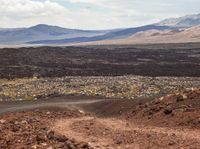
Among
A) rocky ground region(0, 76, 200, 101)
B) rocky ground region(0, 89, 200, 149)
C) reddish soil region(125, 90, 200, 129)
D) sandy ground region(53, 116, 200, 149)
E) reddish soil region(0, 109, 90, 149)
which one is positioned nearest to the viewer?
sandy ground region(53, 116, 200, 149)

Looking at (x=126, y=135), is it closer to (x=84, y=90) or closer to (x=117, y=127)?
(x=117, y=127)

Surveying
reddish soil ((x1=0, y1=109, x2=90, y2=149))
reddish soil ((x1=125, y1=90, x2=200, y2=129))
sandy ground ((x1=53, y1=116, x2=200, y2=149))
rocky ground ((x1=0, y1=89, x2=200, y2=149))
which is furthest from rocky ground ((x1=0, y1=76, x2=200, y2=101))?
sandy ground ((x1=53, y1=116, x2=200, y2=149))

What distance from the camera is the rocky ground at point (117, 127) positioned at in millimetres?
20625

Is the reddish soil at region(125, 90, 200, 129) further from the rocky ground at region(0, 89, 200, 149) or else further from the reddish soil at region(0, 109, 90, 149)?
the reddish soil at region(0, 109, 90, 149)

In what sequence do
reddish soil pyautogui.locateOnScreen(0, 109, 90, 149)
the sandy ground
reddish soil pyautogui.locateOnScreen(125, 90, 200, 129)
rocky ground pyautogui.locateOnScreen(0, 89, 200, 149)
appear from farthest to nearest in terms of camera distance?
reddish soil pyautogui.locateOnScreen(125, 90, 200, 129) < rocky ground pyautogui.locateOnScreen(0, 89, 200, 149) < reddish soil pyautogui.locateOnScreen(0, 109, 90, 149) < the sandy ground

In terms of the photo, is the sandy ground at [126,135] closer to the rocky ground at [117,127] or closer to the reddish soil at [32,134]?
the rocky ground at [117,127]

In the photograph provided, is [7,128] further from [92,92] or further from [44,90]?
[44,90]

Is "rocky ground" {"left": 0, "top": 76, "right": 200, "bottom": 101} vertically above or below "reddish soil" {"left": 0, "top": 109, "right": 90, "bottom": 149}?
below

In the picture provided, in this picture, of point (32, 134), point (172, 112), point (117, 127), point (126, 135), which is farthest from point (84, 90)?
point (126, 135)

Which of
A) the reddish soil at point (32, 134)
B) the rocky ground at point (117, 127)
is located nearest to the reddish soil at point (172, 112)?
the rocky ground at point (117, 127)

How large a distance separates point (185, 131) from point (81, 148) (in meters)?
5.92

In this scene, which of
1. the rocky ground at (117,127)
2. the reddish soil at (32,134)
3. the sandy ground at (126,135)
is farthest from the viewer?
the rocky ground at (117,127)

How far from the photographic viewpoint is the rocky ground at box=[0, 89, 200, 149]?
2062cm

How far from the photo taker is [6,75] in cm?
8238
